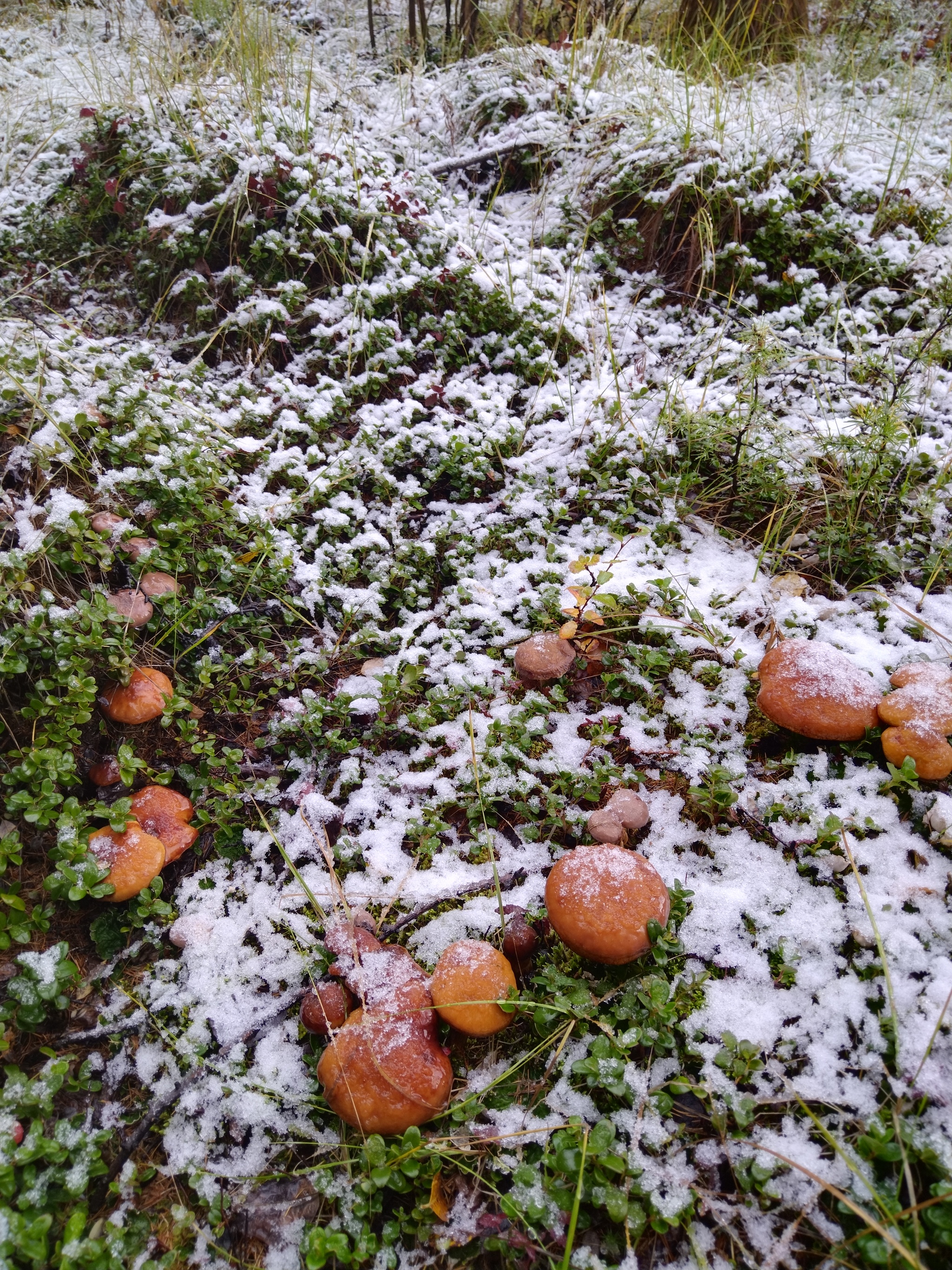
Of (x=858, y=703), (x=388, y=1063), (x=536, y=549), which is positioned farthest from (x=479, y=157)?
(x=388, y=1063)

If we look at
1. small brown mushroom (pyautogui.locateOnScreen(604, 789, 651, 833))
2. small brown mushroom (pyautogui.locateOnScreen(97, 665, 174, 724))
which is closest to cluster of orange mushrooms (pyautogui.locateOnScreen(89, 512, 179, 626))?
small brown mushroom (pyautogui.locateOnScreen(97, 665, 174, 724))

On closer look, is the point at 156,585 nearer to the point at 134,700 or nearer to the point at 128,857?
the point at 134,700

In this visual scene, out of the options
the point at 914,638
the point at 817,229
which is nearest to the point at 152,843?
the point at 914,638

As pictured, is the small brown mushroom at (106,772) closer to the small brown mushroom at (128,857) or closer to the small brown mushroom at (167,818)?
the small brown mushroom at (167,818)

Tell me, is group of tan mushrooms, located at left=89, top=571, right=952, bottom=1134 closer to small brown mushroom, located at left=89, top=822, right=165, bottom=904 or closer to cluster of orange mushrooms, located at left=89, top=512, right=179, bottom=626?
small brown mushroom, located at left=89, top=822, right=165, bottom=904

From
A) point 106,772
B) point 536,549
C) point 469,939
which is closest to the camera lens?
point 469,939
